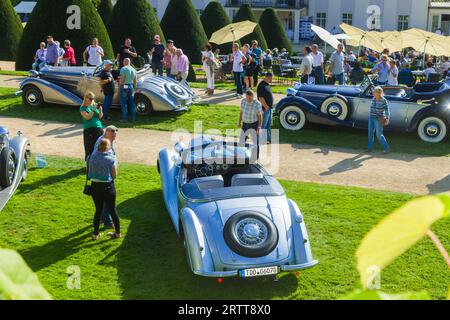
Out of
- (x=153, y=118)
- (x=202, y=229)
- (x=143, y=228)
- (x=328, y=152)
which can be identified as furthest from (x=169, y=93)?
(x=202, y=229)

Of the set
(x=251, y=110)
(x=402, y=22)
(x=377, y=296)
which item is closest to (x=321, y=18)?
(x=402, y=22)

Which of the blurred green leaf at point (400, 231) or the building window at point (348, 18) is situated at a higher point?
the building window at point (348, 18)

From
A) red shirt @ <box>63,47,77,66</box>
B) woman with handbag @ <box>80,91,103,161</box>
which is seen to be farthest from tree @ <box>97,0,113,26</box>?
woman with handbag @ <box>80,91,103,161</box>

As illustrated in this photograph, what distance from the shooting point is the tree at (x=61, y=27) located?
1986cm

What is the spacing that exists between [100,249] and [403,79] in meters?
15.2

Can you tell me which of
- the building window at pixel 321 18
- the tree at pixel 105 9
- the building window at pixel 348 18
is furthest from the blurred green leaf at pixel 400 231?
the building window at pixel 321 18

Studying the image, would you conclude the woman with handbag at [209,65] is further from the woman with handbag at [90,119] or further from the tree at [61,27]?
the woman with handbag at [90,119]

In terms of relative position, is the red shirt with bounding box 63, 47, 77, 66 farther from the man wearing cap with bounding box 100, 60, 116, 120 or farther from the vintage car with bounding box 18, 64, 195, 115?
the man wearing cap with bounding box 100, 60, 116, 120

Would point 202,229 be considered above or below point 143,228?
above

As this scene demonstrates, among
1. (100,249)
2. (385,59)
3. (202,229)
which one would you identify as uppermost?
(385,59)

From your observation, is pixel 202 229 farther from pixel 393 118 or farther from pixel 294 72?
pixel 294 72

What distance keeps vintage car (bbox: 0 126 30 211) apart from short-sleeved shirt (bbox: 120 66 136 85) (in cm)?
458

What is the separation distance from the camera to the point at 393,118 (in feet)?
44.3

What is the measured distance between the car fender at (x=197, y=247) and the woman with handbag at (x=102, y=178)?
1568mm
